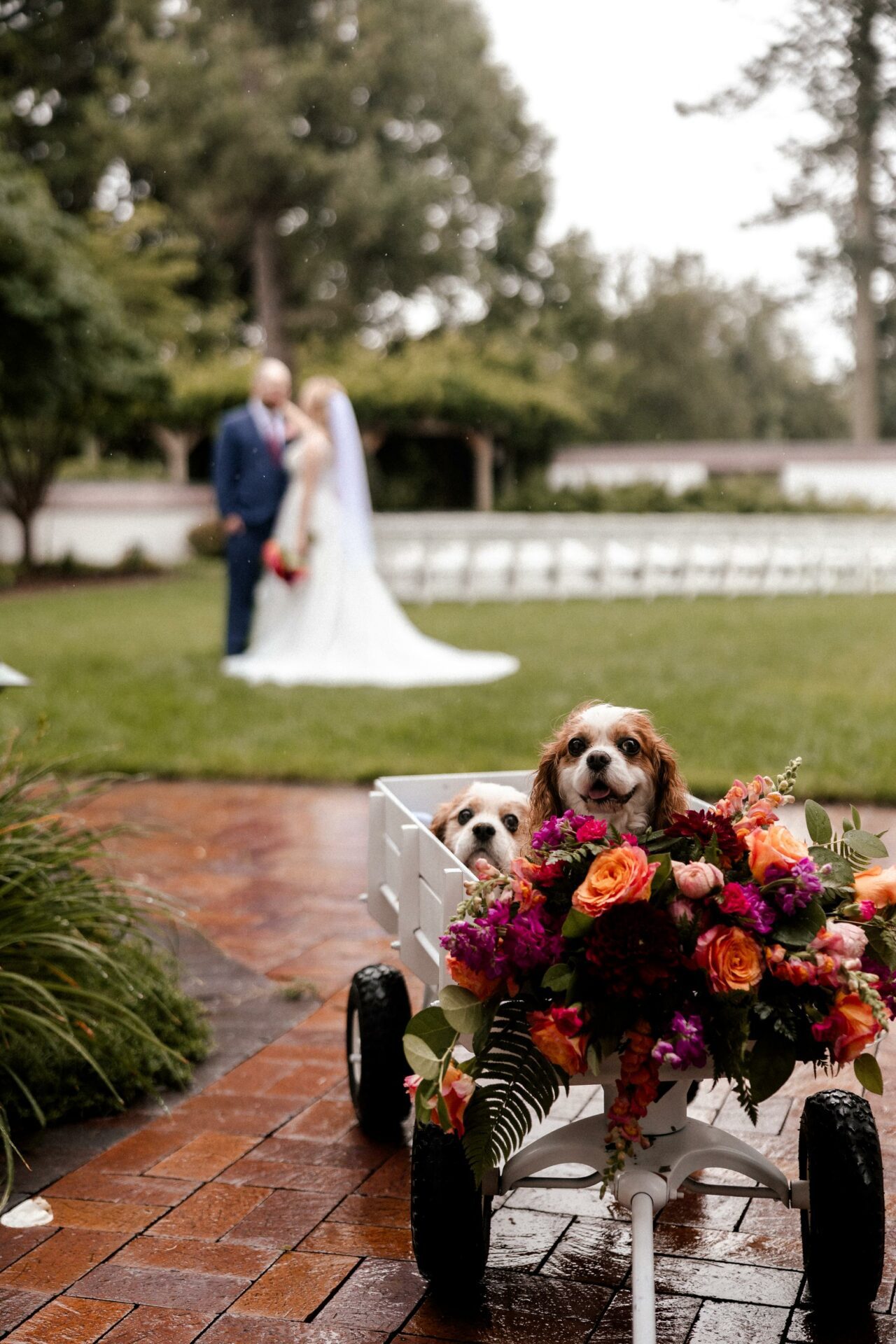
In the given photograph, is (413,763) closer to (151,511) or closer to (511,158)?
(151,511)

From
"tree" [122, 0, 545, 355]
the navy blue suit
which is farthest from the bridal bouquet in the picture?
"tree" [122, 0, 545, 355]

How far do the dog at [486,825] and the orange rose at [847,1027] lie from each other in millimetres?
761

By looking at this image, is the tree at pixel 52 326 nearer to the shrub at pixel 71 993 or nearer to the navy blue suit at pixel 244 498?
the navy blue suit at pixel 244 498

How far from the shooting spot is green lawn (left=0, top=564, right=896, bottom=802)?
7297 mm

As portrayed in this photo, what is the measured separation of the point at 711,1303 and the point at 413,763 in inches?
191

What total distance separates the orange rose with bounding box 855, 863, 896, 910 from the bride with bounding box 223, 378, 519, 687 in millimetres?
8130

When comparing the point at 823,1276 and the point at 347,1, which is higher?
the point at 347,1

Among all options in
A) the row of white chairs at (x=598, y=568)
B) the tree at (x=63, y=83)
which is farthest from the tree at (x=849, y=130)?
the tree at (x=63, y=83)

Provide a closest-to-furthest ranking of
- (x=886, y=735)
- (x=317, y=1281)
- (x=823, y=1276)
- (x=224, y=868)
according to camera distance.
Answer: (x=823, y=1276)
(x=317, y=1281)
(x=224, y=868)
(x=886, y=735)

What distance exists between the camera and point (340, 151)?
2617 centimetres

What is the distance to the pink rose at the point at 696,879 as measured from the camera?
2.06 meters

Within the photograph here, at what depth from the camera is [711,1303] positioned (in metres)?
2.42

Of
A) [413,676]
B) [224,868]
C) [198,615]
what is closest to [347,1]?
[198,615]

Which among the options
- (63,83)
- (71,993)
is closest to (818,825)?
(71,993)
